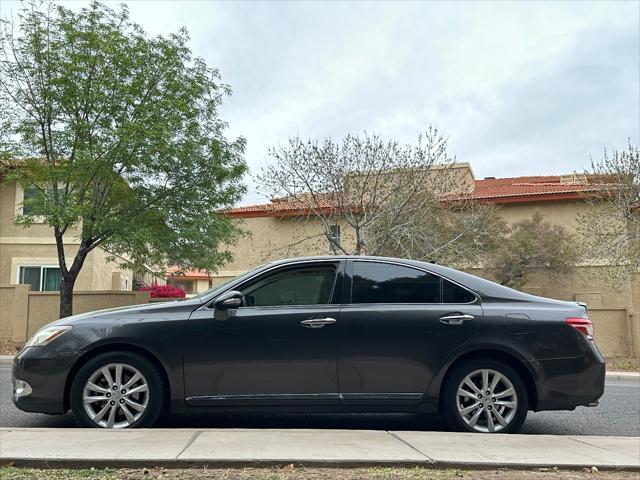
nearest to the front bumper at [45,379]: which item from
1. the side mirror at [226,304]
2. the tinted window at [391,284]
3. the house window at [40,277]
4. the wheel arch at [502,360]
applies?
the side mirror at [226,304]

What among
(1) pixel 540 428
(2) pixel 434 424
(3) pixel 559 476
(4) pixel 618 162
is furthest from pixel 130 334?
(4) pixel 618 162

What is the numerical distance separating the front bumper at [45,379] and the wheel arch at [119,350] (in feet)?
0.13

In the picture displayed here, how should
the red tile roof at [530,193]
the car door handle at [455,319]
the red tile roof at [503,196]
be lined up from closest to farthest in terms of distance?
1. the car door handle at [455,319]
2. the red tile roof at [503,196]
3. the red tile roof at [530,193]

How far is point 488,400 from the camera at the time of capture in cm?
544

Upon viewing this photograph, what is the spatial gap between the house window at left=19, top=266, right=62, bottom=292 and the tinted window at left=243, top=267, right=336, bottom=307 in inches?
747

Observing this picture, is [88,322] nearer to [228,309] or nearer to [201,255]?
[228,309]

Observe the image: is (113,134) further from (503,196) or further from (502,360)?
(503,196)

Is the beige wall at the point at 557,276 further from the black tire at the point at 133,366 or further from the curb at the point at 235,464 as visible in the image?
the curb at the point at 235,464

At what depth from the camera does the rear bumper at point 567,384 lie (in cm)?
542

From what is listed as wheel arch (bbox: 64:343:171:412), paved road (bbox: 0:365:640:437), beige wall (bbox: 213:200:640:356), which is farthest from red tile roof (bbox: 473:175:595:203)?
wheel arch (bbox: 64:343:171:412)

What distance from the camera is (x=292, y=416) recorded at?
6320 mm

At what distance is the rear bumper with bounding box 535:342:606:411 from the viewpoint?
17.8 ft

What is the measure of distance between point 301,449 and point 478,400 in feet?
6.17

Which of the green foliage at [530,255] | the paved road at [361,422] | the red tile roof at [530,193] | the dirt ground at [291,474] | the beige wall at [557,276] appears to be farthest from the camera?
the red tile roof at [530,193]
